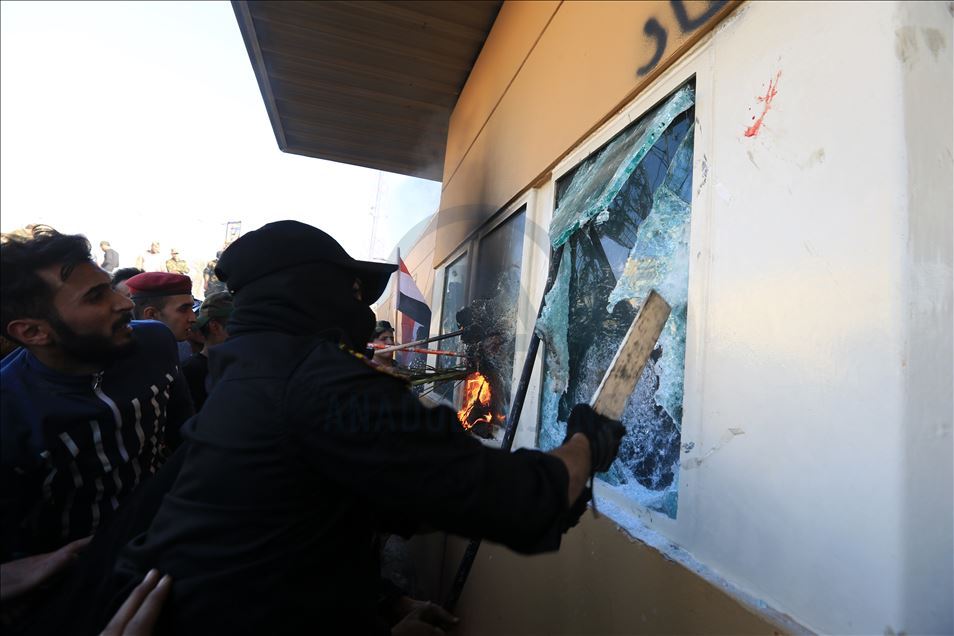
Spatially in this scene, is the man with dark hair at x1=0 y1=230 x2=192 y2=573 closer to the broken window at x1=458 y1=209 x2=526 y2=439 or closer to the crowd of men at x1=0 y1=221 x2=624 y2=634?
the crowd of men at x1=0 y1=221 x2=624 y2=634

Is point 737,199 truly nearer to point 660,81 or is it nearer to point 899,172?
point 899,172

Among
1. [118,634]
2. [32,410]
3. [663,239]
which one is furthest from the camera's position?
[663,239]

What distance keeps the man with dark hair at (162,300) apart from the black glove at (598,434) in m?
3.18

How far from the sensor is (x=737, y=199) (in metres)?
1.34

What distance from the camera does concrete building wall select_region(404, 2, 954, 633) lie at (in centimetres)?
93

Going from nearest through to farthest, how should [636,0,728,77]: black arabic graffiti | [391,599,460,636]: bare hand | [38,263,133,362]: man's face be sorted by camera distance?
[636,0,728,77]: black arabic graffiti
[38,263,133,362]: man's face
[391,599,460,636]: bare hand

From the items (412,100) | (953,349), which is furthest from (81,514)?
(412,100)

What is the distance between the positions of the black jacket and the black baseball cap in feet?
0.64

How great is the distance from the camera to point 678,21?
66.8 inches

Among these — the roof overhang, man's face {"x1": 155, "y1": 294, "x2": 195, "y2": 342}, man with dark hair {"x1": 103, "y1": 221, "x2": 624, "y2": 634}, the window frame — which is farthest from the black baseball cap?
the roof overhang

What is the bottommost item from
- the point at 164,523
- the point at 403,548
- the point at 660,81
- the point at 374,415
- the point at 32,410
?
the point at 403,548

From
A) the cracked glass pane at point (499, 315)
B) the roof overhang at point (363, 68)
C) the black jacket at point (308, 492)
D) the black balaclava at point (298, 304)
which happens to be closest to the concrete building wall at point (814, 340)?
the black jacket at point (308, 492)

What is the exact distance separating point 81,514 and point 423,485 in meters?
1.59

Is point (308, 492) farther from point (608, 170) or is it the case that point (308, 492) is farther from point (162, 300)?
point (162, 300)
